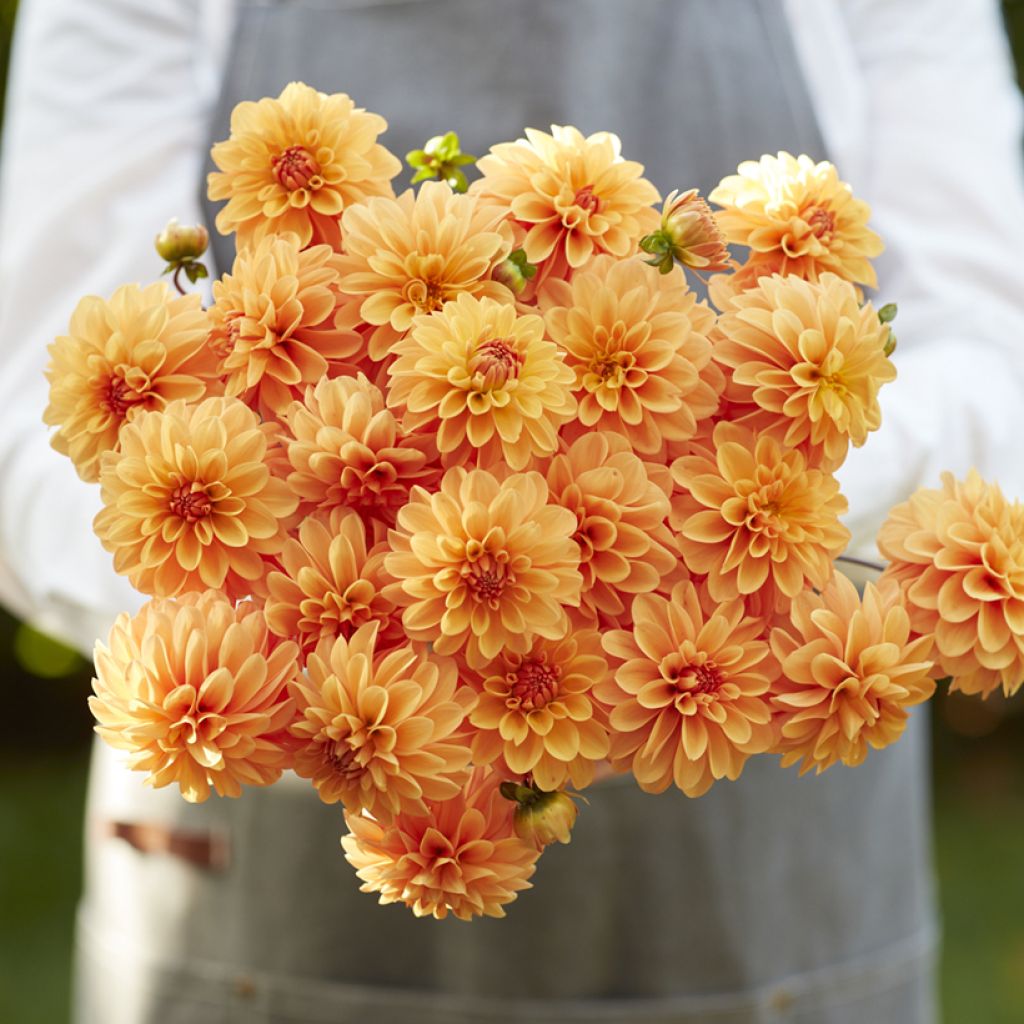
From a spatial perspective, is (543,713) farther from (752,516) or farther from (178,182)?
(178,182)

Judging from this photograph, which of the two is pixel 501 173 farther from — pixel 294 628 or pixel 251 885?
pixel 251 885

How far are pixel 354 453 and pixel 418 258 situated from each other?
0.06 meters

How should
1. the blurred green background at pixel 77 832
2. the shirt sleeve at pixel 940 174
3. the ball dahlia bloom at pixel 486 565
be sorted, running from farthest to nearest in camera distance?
the blurred green background at pixel 77 832 → the shirt sleeve at pixel 940 174 → the ball dahlia bloom at pixel 486 565

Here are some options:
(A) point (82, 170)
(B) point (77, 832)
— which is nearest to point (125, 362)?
(A) point (82, 170)

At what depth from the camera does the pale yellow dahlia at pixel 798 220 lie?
0.41 meters

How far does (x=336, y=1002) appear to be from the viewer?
31.7 inches

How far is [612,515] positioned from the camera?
0.35m

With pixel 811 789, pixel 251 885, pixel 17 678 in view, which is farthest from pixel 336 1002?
pixel 17 678

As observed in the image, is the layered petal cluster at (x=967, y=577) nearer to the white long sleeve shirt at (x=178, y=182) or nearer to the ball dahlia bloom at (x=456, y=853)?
the ball dahlia bloom at (x=456, y=853)

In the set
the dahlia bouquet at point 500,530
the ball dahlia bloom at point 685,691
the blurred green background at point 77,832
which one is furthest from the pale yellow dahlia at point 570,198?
the blurred green background at point 77,832

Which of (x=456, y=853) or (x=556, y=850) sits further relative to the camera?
(x=556, y=850)

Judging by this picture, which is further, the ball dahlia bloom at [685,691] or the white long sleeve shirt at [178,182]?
the white long sleeve shirt at [178,182]

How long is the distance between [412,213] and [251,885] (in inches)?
22.1

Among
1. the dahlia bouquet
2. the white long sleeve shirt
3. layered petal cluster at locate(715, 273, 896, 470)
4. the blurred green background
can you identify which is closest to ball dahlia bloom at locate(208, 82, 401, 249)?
the dahlia bouquet
